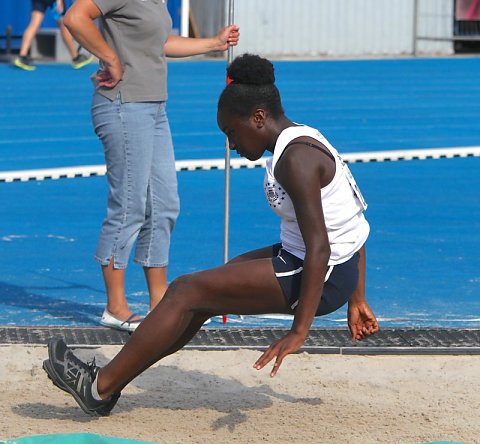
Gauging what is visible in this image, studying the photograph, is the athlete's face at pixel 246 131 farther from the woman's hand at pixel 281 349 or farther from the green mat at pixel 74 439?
the green mat at pixel 74 439

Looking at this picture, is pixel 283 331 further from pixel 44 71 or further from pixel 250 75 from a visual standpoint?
pixel 44 71

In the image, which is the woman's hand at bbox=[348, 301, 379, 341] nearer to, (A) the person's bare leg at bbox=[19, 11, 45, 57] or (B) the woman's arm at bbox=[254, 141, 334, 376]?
(B) the woman's arm at bbox=[254, 141, 334, 376]

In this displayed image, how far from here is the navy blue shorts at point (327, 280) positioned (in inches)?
194

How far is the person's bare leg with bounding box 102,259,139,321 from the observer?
265 inches

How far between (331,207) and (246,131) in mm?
459

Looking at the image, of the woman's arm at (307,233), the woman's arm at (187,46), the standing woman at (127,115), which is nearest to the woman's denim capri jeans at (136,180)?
the standing woman at (127,115)

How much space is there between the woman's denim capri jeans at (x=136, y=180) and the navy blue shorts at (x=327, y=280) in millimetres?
1774

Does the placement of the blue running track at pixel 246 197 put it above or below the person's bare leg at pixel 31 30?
below

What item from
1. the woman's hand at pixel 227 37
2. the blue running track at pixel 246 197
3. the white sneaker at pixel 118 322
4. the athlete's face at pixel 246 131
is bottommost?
the blue running track at pixel 246 197

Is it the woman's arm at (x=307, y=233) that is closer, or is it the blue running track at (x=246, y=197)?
the woman's arm at (x=307, y=233)

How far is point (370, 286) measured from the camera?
782 cm

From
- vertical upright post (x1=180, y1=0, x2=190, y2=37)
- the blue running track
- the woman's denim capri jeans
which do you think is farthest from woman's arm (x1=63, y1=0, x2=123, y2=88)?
vertical upright post (x1=180, y1=0, x2=190, y2=37)

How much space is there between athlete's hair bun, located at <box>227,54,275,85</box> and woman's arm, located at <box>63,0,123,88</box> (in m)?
1.65

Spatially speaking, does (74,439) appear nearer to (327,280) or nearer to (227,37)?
(327,280)
